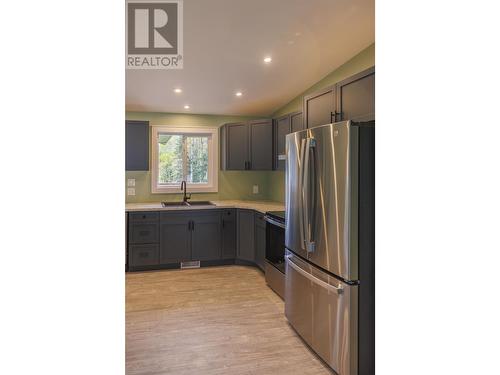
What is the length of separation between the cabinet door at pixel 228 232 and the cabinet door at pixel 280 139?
96 centimetres

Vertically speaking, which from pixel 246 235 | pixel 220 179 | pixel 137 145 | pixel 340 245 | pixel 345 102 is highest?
pixel 345 102

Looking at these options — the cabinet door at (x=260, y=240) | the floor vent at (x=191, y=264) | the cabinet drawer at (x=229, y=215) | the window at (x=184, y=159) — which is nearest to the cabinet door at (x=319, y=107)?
the cabinet door at (x=260, y=240)

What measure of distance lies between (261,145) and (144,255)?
2230 millimetres

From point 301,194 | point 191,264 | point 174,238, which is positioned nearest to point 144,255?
point 174,238

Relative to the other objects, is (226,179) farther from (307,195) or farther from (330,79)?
(307,195)

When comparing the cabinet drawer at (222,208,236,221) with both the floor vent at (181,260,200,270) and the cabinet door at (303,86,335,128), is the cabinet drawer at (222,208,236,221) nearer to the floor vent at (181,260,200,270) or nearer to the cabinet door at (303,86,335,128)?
the floor vent at (181,260,200,270)

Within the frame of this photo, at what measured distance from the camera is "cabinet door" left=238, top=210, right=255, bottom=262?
4.52 meters

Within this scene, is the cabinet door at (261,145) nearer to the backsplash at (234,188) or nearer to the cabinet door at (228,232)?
the backsplash at (234,188)

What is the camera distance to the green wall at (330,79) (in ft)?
9.90

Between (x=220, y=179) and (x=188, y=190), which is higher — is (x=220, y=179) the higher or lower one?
the higher one

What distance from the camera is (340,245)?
2.03m

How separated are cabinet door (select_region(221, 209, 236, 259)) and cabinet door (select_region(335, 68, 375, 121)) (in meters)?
2.50
